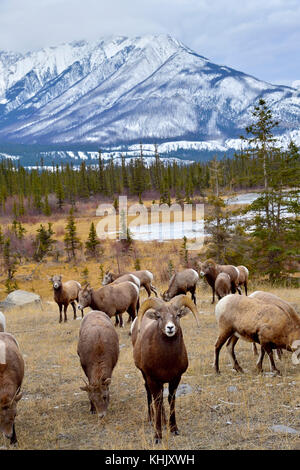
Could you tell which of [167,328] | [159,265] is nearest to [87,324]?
[167,328]

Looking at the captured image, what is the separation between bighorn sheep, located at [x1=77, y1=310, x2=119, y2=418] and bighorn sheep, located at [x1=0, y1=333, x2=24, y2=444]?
110 cm

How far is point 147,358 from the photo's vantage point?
20.9ft

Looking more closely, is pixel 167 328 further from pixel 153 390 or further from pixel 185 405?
pixel 185 405

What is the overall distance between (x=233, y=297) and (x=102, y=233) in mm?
43101

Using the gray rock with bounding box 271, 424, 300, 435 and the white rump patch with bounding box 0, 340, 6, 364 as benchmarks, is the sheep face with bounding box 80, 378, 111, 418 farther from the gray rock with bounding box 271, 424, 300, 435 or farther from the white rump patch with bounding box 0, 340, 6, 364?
the gray rock with bounding box 271, 424, 300, 435

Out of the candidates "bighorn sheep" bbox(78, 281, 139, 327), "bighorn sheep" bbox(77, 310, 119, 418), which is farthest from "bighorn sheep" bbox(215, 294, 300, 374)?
"bighorn sheep" bbox(78, 281, 139, 327)

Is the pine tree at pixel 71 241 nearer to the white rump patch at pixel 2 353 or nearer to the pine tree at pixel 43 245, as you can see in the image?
the pine tree at pixel 43 245

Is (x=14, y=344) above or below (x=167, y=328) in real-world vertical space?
below

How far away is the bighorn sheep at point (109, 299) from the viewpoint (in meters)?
13.2

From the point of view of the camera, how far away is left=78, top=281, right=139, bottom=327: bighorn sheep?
43.4 ft

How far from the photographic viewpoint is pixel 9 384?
21.7 ft

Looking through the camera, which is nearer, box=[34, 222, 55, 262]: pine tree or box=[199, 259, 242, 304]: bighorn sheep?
box=[199, 259, 242, 304]: bighorn sheep

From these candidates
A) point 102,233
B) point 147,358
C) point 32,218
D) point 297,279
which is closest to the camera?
point 147,358

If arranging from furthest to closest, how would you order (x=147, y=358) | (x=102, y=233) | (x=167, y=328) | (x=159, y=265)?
(x=102, y=233) → (x=159, y=265) → (x=147, y=358) → (x=167, y=328)
